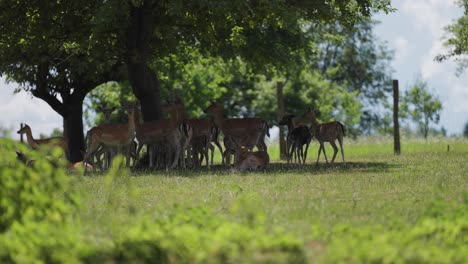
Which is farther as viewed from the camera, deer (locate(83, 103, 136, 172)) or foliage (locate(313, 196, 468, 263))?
deer (locate(83, 103, 136, 172))

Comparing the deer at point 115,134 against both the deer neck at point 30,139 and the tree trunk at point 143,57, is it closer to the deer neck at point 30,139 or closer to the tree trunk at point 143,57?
the deer neck at point 30,139

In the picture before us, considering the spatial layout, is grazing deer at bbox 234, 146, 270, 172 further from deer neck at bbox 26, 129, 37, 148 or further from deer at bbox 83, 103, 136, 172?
deer neck at bbox 26, 129, 37, 148

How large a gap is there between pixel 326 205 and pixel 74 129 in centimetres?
2064

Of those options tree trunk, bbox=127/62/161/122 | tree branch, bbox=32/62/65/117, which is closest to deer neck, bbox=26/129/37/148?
tree trunk, bbox=127/62/161/122

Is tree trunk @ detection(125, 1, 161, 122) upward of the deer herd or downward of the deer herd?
upward

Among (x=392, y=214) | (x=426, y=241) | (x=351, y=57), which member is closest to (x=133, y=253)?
(x=426, y=241)

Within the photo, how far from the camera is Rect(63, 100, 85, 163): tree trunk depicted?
30.9m

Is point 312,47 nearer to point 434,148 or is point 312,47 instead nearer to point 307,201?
point 434,148

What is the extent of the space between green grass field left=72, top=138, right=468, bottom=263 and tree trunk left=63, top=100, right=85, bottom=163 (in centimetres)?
1254

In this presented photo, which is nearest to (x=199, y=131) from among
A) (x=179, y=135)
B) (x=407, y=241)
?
(x=179, y=135)

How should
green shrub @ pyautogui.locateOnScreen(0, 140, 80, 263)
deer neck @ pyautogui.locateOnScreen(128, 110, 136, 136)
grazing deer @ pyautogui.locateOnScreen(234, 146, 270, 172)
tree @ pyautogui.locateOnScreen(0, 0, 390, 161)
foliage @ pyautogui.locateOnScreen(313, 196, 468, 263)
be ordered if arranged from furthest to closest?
tree @ pyautogui.locateOnScreen(0, 0, 390, 161)
deer neck @ pyautogui.locateOnScreen(128, 110, 136, 136)
grazing deer @ pyautogui.locateOnScreen(234, 146, 270, 172)
green shrub @ pyautogui.locateOnScreen(0, 140, 80, 263)
foliage @ pyautogui.locateOnScreen(313, 196, 468, 263)

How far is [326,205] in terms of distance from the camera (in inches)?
462

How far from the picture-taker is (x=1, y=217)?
8.70m

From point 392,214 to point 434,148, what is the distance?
22195 millimetres
